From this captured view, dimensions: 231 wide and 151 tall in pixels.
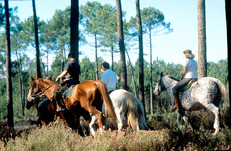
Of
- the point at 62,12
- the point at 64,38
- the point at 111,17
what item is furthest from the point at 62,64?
the point at 111,17

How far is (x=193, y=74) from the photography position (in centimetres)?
1003

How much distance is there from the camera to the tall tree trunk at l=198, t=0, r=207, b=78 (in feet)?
46.8

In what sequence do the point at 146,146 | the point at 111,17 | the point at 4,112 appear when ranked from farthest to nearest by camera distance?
1. the point at 111,17
2. the point at 4,112
3. the point at 146,146

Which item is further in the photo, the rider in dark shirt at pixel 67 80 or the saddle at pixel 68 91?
the rider in dark shirt at pixel 67 80

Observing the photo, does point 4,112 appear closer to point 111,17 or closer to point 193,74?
point 111,17

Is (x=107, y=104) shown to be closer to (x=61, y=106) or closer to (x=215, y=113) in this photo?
(x=61, y=106)

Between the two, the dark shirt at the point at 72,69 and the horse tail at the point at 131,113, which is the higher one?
the dark shirt at the point at 72,69

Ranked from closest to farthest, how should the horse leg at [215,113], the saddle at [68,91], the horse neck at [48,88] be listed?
the saddle at [68,91]
the horse leg at [215,113]
the horse neck at [48,88]

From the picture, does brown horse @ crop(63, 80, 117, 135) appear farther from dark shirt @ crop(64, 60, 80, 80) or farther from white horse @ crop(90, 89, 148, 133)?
white horse @ crop(90, 89, 148, 133)

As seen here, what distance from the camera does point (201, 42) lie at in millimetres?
14539

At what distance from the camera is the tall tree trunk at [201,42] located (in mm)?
14273

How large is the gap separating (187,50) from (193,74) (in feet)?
2.90

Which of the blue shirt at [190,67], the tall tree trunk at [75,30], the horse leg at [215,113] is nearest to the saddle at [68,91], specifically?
the tall tree trunk at [75,30]

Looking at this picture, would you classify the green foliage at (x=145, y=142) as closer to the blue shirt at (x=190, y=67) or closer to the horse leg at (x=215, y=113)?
the horse leg at (x=215, y=113)
